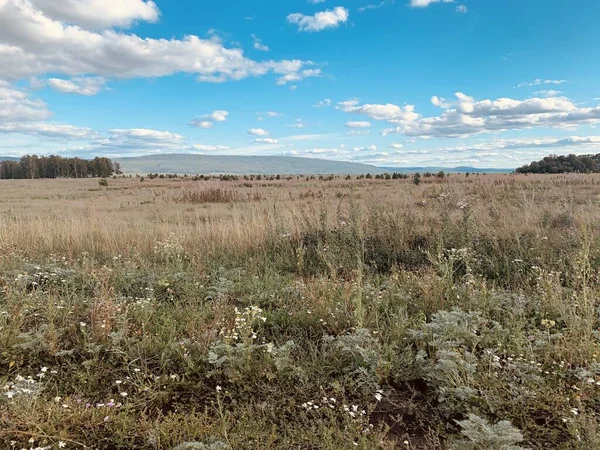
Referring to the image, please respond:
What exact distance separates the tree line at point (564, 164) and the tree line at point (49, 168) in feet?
337

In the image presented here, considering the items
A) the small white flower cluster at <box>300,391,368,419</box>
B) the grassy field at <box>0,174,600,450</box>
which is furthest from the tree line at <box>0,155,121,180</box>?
the small white flower cluster at <box>300,391,368,419</box>

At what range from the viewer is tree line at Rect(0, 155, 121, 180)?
328ft

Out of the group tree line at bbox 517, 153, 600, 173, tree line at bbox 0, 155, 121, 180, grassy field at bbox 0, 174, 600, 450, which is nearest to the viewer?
grassy field at bbox 0, 174, 600, 450

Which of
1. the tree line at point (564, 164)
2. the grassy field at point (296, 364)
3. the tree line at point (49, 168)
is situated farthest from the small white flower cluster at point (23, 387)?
the tree line at point (49, 168)

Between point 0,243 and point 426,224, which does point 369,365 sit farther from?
point 0,243

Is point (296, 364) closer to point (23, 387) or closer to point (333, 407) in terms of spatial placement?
point (333, 407)

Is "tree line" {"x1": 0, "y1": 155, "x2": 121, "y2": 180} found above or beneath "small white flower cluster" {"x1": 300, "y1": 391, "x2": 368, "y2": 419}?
above

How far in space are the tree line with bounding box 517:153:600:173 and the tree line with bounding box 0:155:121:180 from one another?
102731mm

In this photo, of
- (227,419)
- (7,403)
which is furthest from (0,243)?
(227,419)

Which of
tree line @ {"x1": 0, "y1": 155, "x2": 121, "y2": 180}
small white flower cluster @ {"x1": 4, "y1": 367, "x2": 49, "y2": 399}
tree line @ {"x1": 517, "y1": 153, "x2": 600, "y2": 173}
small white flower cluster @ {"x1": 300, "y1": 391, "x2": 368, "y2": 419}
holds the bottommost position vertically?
small white flower cluster @ {"x1": 300, "y1": 391, "x2": 368, "y2": 419}

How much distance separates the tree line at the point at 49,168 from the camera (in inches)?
3937

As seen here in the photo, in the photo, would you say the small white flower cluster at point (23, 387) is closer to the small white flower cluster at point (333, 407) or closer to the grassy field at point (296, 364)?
the grassy field at point (296, 364)

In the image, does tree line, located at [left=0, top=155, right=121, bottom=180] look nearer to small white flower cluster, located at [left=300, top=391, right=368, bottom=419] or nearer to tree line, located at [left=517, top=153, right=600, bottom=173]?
tree line, located at [left=517, top=153, right=600, bottom=173]

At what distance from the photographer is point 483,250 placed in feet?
19.2
